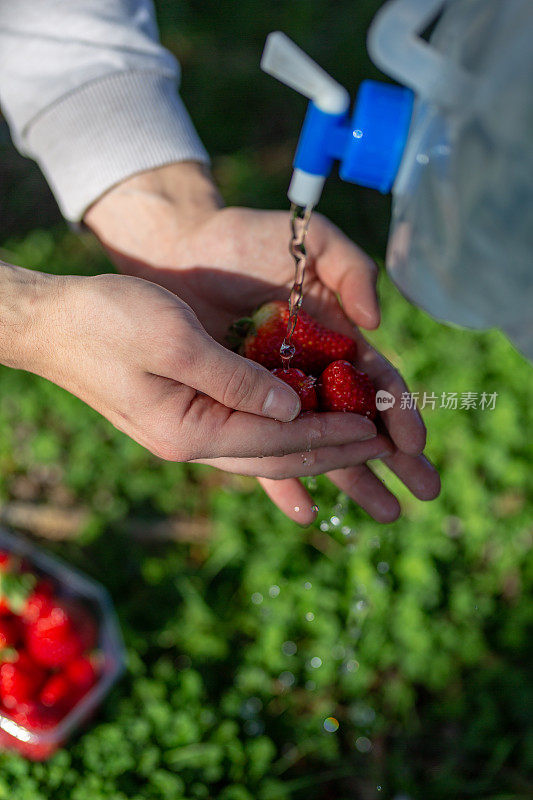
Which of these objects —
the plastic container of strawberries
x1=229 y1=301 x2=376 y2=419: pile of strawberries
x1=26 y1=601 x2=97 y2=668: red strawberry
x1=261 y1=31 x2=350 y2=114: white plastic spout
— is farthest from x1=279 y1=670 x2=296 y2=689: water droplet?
x1=261 y1=31 x2=350 y2=114: white plastic spout

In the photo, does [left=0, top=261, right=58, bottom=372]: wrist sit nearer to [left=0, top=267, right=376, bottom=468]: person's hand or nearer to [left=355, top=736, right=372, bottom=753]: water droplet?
[left=0, top=267, right=376, bottom=468]: person's hand

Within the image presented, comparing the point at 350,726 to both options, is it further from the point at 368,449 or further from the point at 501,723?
the point at 368,449

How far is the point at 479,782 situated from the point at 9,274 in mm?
2107

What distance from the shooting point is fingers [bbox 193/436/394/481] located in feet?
5.47

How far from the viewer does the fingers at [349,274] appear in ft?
6.03

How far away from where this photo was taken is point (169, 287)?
6.67 feet

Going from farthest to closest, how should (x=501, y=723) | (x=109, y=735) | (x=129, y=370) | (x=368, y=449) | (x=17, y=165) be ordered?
(x=17, y=165) < (x=501, y=723) < (x=109, y=735) < (x=368, y=449) < (x=129, y=370)

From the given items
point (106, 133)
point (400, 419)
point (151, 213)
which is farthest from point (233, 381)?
point (106, 133)

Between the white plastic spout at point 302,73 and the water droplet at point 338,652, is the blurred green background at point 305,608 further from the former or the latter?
the white plastic spout at point 302,73

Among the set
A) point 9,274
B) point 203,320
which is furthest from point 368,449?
point 9,274

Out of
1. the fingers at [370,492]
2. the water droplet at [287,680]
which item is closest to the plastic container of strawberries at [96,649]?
the water droplet at [287,680]

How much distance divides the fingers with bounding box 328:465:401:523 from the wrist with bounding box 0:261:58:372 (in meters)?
0.86

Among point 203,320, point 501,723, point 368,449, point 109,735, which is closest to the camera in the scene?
point 368,449

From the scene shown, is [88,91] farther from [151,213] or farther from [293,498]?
[293,498]
